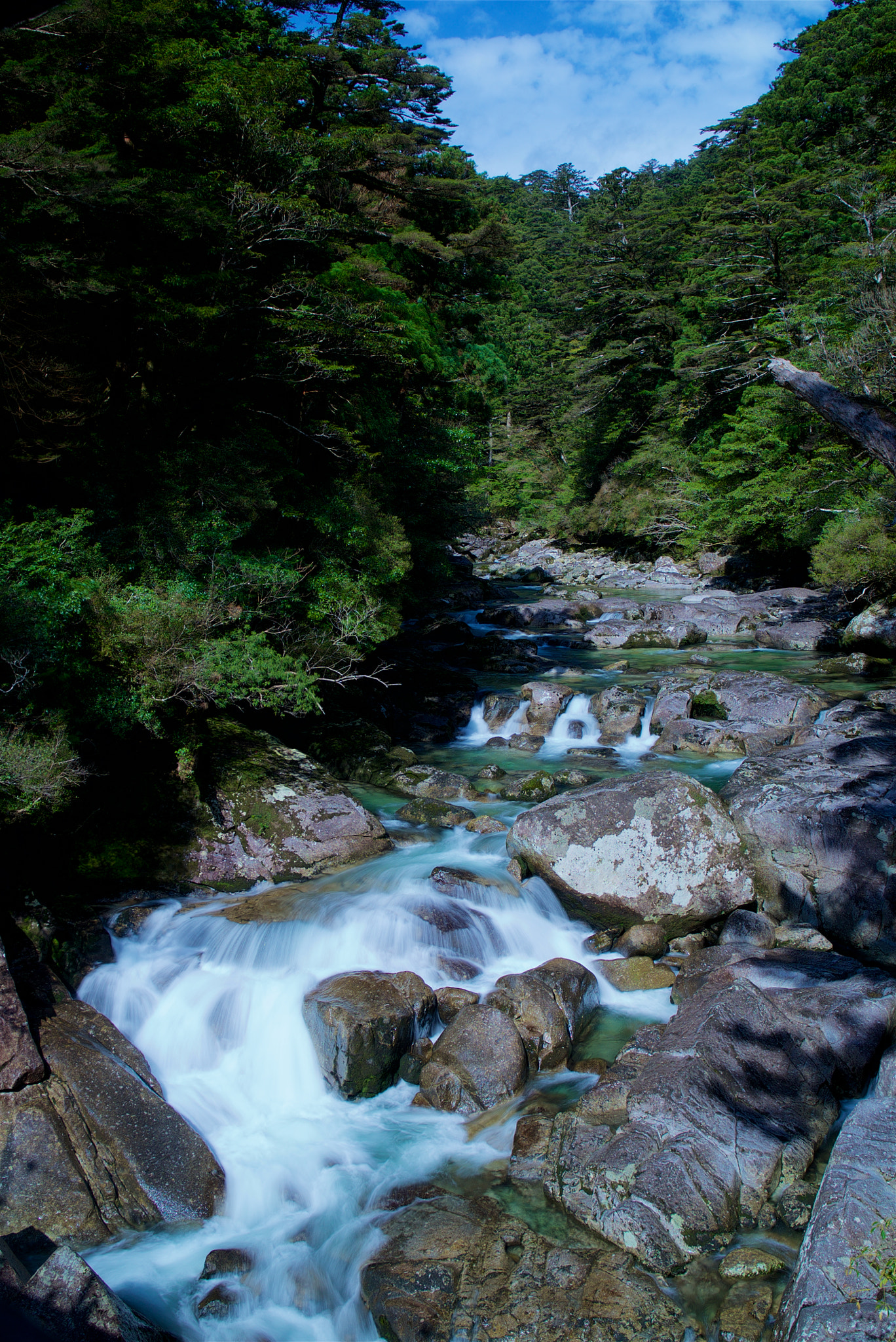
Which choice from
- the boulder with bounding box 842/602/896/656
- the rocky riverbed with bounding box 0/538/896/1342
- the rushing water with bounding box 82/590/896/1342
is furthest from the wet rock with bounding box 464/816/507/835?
the boulder with bounding box 842/602/896/656

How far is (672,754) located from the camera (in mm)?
12633

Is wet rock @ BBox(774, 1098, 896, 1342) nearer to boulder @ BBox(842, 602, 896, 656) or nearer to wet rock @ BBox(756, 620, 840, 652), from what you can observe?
boulder @ BBox(842, 602, 896, 656)

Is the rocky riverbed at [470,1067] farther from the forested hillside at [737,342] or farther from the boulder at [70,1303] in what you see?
the forested hillside at [737,342]

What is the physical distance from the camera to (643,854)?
7.67 m

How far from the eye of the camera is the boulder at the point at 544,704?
47.4 feet

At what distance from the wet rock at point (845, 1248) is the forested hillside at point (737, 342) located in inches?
414

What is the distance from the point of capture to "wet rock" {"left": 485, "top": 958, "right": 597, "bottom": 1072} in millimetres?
6121

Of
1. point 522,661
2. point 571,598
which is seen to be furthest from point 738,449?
point 522,661

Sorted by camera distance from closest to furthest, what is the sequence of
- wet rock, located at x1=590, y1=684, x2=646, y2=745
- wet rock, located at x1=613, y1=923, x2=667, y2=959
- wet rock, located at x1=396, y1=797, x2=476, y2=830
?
wet rock, located at x1=613, y1=923, x2=667, y2=959, wet rock, located at x1=396, y1=797, x2=476, y2=830, wet rock, located at x1=590, y1=684, x2=646, y2=745

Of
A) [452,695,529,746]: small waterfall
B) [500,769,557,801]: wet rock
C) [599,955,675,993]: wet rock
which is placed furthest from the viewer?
[452,695,529,746]: small waterfall

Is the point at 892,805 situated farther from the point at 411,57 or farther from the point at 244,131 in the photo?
the point at 411,57

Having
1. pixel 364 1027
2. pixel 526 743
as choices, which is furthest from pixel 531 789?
pixel 364 1027

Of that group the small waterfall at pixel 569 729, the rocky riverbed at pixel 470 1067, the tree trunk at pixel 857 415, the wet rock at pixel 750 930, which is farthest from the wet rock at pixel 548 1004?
the small waterfall at pixel 569 729

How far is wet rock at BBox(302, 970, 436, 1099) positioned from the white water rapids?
139 mm
